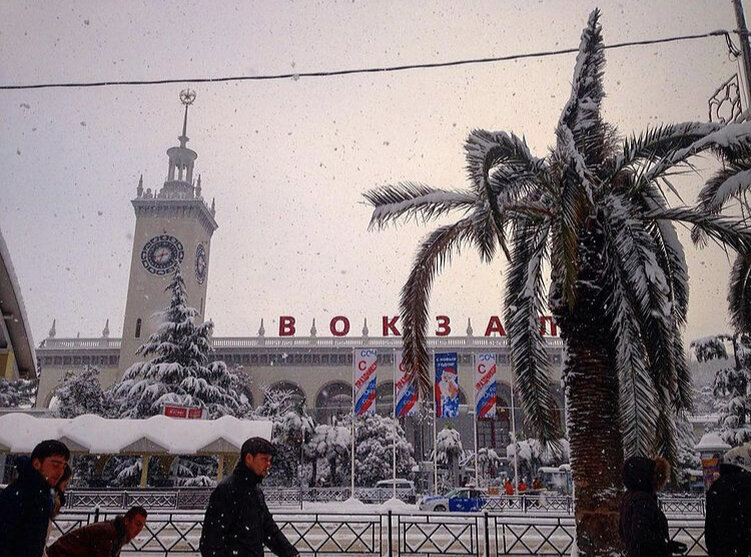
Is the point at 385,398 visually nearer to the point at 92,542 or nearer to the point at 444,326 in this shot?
the point at 444,326

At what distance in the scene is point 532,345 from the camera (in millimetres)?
9500

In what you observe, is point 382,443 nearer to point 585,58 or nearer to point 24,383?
point 585,58

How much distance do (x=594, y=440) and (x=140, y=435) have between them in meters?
18.4

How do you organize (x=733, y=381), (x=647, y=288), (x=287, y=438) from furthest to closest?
(x=287, y=438), (x=733, y=381), (x=647, y=288)

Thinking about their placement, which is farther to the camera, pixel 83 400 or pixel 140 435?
pixel 83 400

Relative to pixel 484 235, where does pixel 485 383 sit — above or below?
above

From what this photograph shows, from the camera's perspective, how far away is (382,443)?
1491 inches

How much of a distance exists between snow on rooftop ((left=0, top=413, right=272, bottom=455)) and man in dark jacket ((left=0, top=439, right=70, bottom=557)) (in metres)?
19.0

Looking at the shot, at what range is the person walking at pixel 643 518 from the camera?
4238 millimetres

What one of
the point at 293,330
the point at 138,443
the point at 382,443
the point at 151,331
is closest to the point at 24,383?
the point at 151,331

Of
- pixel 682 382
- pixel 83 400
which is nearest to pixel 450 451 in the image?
pixel 83 400

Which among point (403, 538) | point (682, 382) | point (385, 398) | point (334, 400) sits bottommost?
point (403, 538)

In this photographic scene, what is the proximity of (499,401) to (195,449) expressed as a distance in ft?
106

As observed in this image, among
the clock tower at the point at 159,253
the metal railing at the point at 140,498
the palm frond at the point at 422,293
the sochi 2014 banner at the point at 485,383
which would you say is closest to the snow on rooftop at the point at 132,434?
the metal railing at the point at 140,498
